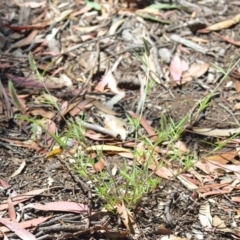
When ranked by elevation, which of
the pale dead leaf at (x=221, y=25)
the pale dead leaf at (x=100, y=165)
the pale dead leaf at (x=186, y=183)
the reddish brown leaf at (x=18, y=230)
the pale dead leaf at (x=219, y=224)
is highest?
the pale dead leaf at (x=221, y=25)

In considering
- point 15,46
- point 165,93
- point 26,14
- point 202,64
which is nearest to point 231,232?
point 165,93

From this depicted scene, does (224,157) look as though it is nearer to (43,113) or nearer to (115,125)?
(115,125)

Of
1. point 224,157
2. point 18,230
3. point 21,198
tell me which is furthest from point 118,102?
point 18,230

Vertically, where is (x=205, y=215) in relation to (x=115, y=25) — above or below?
below

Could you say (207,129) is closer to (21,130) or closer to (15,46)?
(21,130)

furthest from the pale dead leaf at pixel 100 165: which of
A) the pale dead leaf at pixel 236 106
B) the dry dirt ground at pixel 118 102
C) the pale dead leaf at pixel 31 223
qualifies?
the pale dead leaf at pixel 236 106

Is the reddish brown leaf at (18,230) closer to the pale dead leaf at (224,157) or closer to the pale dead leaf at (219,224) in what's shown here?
the pale dead leaf at (219,224)

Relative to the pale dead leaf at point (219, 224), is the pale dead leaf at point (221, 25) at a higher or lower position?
higher

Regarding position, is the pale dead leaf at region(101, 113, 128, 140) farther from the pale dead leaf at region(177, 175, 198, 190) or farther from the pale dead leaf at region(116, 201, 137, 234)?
the pale dead leaf at region(116, 201, 137, 234)
